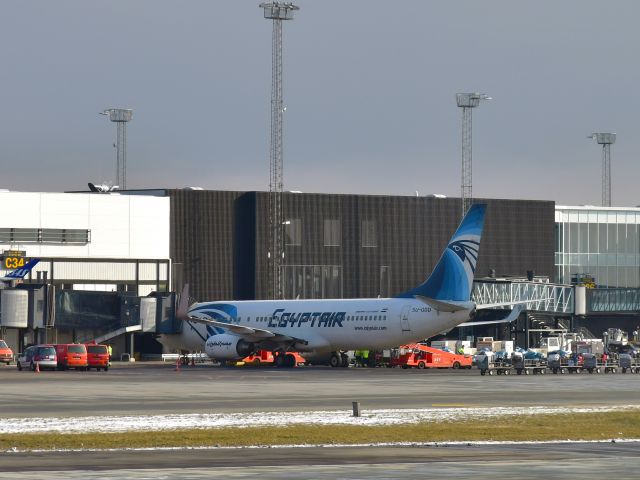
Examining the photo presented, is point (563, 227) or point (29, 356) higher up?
point (563, 227)

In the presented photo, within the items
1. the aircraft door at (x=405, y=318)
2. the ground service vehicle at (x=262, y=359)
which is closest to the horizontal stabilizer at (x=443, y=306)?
the aircraft door at (x=405, y=318)

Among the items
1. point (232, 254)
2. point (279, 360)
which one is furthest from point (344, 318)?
point (232, 254)

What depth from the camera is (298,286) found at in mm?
128750

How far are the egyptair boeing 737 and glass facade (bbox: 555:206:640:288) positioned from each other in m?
57.8

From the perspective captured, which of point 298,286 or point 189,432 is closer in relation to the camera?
point 189,432

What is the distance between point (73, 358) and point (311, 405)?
1594 inches

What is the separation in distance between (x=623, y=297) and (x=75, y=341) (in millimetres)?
49886

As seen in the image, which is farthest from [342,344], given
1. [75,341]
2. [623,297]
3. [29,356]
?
[623,297]

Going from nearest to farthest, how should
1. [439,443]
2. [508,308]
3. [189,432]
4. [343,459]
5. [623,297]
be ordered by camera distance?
[343,459] < [439,443] < [189,432] < [508,308] < [623,297]

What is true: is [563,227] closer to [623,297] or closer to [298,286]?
[623,297]

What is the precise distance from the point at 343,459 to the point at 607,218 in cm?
12543

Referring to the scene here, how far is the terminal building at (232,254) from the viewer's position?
4427 inches

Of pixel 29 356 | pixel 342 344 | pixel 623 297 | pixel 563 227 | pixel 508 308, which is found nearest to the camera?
pixel 29 356

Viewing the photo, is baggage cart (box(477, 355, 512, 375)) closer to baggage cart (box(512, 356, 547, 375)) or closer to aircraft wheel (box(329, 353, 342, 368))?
baggage cart (box(512, 356, 547, 375))
